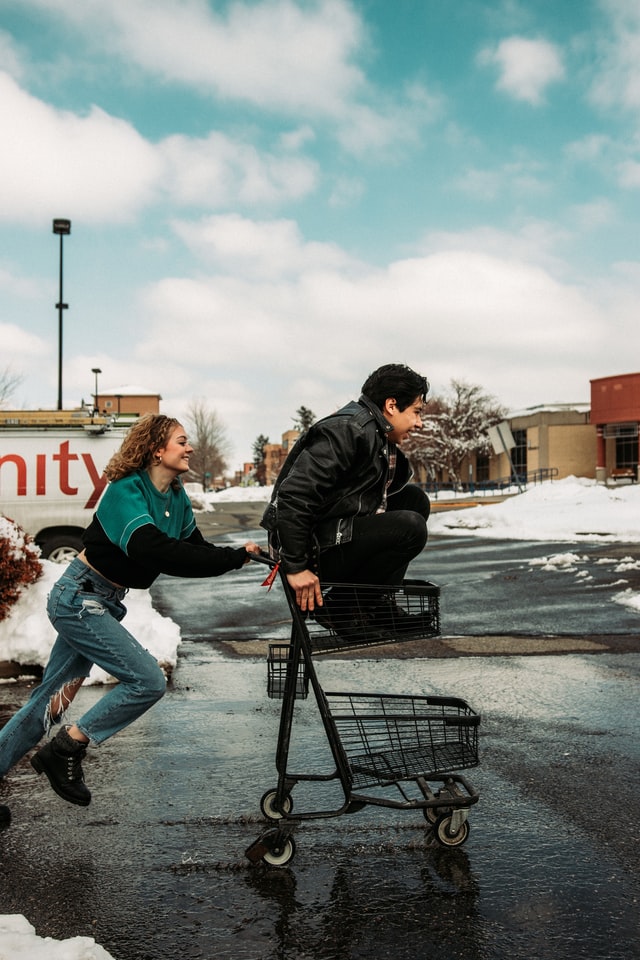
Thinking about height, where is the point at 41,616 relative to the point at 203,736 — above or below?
above

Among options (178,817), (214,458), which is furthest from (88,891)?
(214,458)

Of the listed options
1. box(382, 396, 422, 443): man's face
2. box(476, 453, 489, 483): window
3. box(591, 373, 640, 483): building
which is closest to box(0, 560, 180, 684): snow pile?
box(382, 396, 422, 443): man's face

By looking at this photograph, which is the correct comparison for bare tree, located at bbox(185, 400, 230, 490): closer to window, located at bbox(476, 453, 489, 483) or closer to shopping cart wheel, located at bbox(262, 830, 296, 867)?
window, located at bbox(476, 453, 489, 483)

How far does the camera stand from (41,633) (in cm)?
736

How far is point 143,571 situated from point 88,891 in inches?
52.9

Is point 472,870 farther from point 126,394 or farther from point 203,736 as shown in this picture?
point 126,394

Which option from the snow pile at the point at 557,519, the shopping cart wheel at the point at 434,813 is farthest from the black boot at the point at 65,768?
the snow pile at the point at 557,519

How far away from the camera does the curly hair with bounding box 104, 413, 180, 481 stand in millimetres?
3945

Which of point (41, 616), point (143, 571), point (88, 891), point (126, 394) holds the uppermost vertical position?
point (126, 394)

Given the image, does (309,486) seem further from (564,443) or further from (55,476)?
(564,443)

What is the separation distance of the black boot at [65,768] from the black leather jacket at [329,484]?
4.32 ft

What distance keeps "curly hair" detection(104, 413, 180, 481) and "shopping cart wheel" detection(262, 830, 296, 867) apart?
1.67m

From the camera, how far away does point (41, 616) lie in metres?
7.52

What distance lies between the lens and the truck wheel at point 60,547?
Result: 13531 mm
